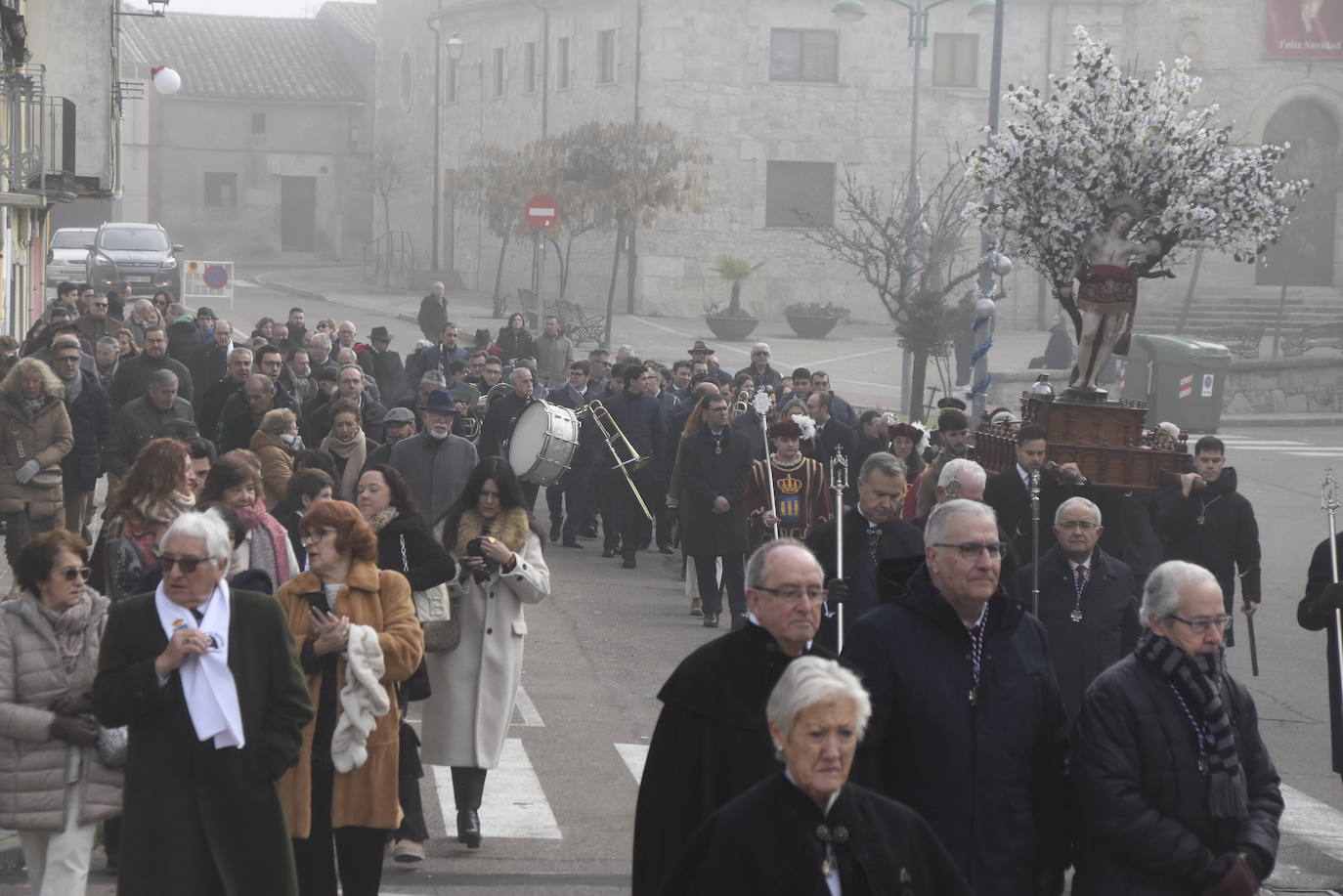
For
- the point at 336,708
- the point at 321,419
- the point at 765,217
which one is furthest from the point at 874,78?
the point at 336,708

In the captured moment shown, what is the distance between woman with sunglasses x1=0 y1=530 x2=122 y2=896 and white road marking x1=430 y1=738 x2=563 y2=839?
2419mm

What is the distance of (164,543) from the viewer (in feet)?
19.4

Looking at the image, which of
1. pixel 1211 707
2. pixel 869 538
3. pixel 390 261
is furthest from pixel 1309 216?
pixel 1211 707

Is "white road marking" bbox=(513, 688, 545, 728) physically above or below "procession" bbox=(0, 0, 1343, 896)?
below

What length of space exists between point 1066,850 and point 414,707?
6.26 m

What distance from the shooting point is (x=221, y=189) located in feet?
212

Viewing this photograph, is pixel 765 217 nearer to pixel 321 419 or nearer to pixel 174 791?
pixel 321 419

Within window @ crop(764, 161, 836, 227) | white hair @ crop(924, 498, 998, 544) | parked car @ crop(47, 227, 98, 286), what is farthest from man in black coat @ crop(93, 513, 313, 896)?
window @ crop(764, 161, 836, 227)

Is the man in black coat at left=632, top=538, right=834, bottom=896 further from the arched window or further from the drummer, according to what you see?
the arched window

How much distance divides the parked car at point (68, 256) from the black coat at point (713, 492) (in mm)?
28522

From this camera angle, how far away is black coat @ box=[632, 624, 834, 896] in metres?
5.18

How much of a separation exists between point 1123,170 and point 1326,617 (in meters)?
4.24

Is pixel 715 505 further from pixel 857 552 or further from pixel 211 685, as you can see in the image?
pixel 211 685

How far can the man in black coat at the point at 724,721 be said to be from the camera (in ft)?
17.0
